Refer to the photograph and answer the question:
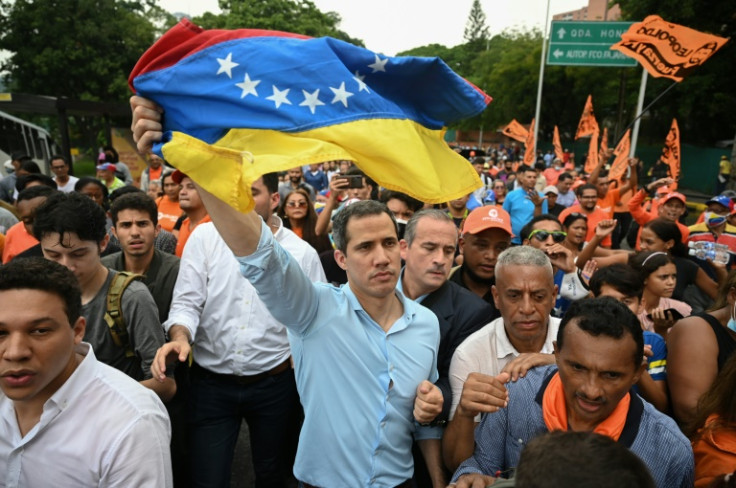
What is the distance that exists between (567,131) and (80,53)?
32.6 m

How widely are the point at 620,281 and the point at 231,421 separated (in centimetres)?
254

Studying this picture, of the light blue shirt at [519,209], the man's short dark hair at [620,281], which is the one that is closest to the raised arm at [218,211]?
the man's short dark hair at [620,281]

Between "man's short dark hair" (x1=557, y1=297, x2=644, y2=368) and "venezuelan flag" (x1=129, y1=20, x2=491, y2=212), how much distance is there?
68cm

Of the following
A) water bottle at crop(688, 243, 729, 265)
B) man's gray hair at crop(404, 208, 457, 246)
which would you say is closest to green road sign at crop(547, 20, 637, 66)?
water bottle at crop(688, 243, 729, 265)

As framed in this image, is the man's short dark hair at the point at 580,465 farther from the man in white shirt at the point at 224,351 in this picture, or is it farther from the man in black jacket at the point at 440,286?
the man in white shirt at the point at 224,351

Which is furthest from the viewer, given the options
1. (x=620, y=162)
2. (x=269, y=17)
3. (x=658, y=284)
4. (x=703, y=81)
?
(x=269, y=17)

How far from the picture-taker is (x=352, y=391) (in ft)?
7.11

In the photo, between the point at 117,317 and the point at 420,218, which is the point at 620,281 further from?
the point at 117,317

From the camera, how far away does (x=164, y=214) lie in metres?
5.91

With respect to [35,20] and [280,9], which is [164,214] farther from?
[280,9]

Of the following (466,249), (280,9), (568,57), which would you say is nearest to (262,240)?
(466,249)

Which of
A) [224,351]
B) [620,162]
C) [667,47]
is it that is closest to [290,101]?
[224,351]

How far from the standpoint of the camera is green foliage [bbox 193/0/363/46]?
108 feet

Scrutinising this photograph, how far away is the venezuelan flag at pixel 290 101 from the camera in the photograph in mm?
1889
